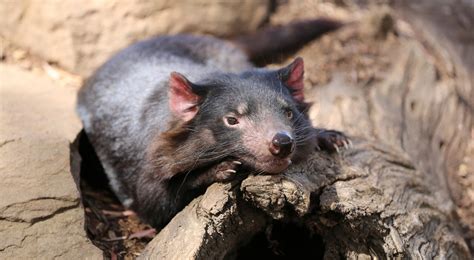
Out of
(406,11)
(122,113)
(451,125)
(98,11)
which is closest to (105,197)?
(122,113)

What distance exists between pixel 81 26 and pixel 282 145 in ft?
11.4

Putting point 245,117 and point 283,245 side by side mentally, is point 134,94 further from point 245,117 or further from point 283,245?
point 283,245

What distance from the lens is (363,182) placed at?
4.02 m

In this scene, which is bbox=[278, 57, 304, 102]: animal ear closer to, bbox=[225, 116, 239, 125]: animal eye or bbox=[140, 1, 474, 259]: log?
bbox=[140, 1, 474, 259]: log

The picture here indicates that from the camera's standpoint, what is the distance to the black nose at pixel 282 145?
3.38 metres

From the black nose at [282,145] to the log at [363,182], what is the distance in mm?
163

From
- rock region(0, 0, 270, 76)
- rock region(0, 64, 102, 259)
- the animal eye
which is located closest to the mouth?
the animal eye

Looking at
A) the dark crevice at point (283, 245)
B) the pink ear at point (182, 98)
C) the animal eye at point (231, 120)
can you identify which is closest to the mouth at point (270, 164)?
the animal eye at point (231, 120)

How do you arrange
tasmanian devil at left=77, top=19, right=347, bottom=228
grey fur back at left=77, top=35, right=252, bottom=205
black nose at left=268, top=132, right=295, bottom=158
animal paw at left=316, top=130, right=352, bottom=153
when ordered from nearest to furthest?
1. black nose at left=268, top=132, right=295, bottom=158
2. tasmanian devil at left=77, top=19, right=347, bottom=228
3. animal paw at left=316, top=130, right=352, bottom=153
4. grey fur back at left=77, top=35, right=252, bottom=205

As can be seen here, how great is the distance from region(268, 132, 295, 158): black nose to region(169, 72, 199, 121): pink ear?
2.12 feet

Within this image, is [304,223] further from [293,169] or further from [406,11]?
[406,11]

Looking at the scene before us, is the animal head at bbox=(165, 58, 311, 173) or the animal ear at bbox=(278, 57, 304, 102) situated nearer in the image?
the animal head at bbox=(165, 58, 311, 173)

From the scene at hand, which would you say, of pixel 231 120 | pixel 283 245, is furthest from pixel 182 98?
pixel 283 245

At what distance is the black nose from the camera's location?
338 cm
